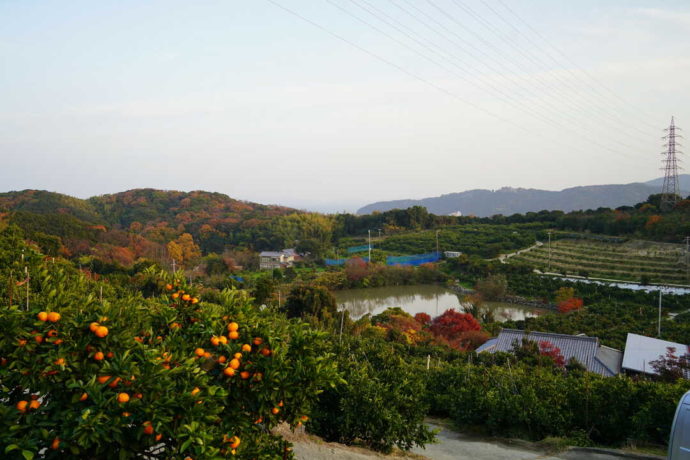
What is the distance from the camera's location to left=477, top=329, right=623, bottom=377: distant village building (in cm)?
1020

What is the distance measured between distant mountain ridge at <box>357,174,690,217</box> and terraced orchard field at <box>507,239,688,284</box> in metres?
41.1

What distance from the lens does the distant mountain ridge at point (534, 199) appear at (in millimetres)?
80375

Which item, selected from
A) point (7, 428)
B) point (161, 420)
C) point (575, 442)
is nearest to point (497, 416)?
point (575, 442)

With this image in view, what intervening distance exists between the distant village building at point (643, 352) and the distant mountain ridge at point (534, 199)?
5821 cm

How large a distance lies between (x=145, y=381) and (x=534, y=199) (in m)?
101

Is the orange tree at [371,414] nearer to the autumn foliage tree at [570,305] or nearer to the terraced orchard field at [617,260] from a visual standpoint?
the autumn foliage tree at [570,305]

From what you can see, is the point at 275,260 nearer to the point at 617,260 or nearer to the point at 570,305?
the point at 570,305

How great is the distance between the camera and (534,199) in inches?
3767

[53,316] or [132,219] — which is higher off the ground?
[132,219]

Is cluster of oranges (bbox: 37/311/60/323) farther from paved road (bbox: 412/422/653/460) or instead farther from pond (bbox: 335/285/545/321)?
pond (bbox: 335/285/545/321)

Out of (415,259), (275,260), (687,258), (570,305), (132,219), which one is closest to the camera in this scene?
(570,305)

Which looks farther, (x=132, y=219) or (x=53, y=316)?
(x=132, y=219)

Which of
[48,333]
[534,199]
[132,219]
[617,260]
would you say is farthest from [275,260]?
[534,199]

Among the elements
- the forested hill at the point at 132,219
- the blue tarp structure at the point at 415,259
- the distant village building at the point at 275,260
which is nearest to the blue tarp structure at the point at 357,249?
the distant village building at the point at 275,260
